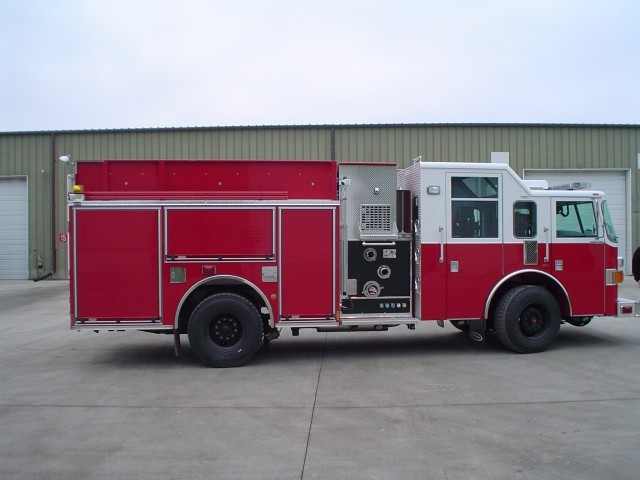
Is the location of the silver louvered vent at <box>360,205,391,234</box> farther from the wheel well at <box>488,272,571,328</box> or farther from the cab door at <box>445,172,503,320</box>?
the wheel well at <box>488,272,571,328</box>

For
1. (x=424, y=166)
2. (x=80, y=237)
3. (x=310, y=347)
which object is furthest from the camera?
(x=310, y=347)

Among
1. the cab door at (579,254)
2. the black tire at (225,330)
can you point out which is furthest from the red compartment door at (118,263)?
the cab door at (579,254)

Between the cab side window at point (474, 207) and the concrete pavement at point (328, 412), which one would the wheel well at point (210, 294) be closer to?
the concrete pavement at point (328, 412)

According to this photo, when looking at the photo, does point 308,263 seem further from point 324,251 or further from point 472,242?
point 472,242

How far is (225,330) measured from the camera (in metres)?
Answer: 7.93

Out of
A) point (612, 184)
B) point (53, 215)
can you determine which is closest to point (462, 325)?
point (612, 184)

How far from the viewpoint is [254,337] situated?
7.85 meters

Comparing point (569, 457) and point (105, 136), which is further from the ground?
point (105, 136)

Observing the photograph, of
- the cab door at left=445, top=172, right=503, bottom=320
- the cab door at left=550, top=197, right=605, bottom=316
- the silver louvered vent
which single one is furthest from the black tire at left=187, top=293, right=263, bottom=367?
the cab door at left=550, top=197, right=605, bottom=316

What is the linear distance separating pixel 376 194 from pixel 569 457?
4521 mm

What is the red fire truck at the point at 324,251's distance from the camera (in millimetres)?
7789

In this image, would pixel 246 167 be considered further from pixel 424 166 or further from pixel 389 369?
pixel 389 369

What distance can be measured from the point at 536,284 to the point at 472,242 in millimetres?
1325

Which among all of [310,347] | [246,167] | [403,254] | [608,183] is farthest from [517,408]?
[608,183]
